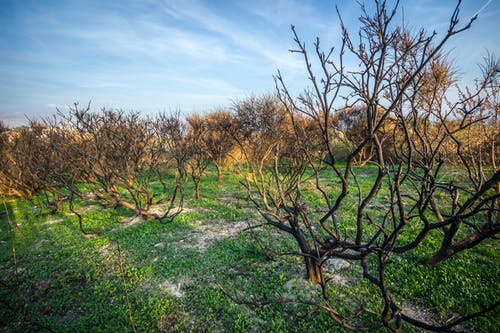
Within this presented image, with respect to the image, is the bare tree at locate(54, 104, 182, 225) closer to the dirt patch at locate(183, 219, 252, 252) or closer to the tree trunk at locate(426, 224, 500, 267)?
the dirt patch at locate(183, 219, 252, 252)

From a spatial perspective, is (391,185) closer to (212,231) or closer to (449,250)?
(449,250)

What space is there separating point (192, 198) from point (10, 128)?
441 inches

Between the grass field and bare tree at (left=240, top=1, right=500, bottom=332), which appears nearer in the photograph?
bare tree at (left=240, top=1, right=500, bottom=332)

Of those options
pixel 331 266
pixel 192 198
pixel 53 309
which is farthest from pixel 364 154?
pixel 53 309

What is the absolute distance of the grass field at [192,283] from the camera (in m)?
3.37

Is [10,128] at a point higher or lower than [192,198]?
higher

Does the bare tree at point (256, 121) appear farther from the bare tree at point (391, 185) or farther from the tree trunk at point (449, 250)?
the tree trunk at point (449, 250)

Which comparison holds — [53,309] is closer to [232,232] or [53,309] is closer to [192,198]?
[232,232]

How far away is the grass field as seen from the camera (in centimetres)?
337

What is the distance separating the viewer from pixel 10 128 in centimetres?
1192

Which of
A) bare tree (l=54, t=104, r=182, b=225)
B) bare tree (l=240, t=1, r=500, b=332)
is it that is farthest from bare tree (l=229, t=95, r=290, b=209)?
bare tree (l=54, t=104, r=182, b=225)

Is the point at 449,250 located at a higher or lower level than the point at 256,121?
lower

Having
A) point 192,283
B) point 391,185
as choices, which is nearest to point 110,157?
point 192,283

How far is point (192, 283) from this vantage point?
4.29 metres
